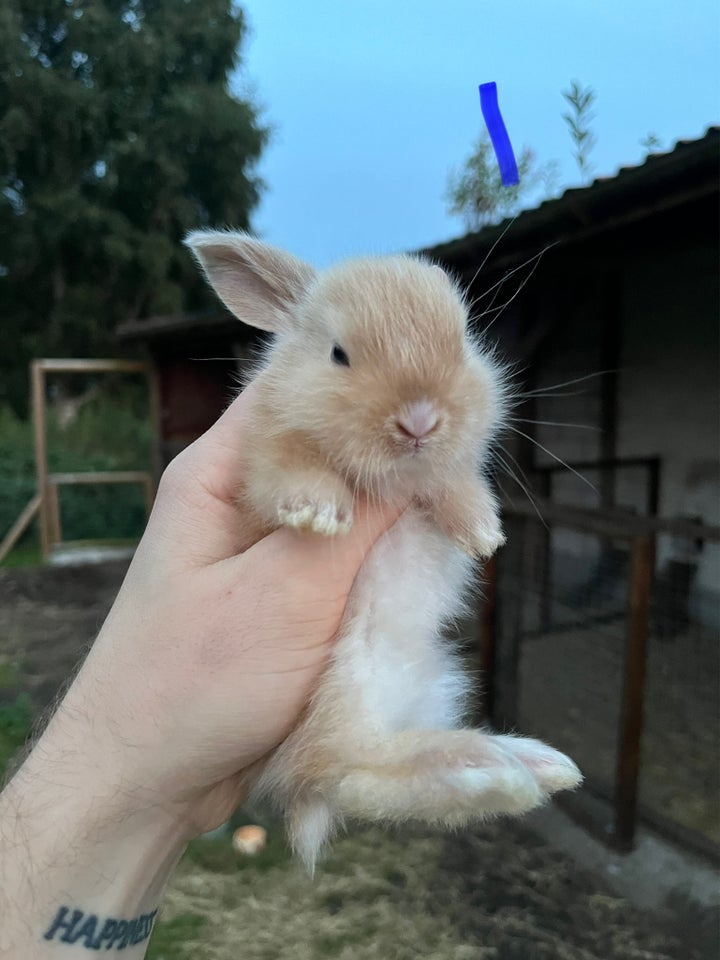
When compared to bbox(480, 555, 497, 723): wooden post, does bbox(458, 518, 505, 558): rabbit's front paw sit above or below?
above

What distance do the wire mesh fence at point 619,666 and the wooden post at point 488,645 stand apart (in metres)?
0.01

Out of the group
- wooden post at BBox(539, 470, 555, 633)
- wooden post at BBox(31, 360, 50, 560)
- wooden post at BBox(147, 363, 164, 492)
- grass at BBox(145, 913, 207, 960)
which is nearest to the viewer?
grass at BBox(145, 913, 207, 960)

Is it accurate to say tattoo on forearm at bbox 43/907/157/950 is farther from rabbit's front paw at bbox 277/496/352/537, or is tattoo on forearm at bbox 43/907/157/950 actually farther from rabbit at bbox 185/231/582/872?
rabbit's front paw at bbox 277/496/352/537

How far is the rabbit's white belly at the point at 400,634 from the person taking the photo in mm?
1669

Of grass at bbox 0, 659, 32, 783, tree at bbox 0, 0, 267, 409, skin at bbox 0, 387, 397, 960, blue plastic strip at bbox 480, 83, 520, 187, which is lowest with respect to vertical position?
grass at bbox 0, 659, 32, 783

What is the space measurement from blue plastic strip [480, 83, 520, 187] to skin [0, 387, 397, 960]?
88 centimetres

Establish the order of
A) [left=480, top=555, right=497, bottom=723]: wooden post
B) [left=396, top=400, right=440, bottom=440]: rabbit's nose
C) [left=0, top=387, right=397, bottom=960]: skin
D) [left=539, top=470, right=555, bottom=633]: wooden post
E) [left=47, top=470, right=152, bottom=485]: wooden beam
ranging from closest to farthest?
[left=396, top=400, right=440, bottom=440]: rabbit's nose < [left=0, top=387, right=397, bottom=960]: skin < [left=480, top=555, right=497, bottom=723]: wooden post < [left=539, top=470, right=555, bottom=633]: wooden post < [left=47, top=470, right=152, bottom=485]: wooden beam

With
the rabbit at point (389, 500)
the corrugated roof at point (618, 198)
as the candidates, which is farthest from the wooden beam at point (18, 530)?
the rabbit at point (389, 500)

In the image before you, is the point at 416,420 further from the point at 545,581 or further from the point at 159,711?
the point at 545,581

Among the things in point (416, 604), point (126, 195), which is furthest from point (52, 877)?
point (126, 195)

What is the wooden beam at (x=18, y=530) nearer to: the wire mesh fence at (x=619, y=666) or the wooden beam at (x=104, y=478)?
the wooden beam at (x=104, y=478)

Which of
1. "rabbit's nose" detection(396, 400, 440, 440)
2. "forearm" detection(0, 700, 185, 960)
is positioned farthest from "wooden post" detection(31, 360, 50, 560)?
"rabbit's nose" detection(396, 400, 440, 440)

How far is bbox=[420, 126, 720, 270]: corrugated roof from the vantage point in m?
3.29

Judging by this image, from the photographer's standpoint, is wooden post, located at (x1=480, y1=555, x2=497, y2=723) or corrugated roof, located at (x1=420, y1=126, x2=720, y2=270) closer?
corrugated roof, located at (x1=420, y1=126, x2=720, y2=270)
